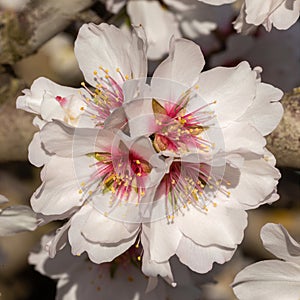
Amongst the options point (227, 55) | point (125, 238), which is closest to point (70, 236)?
point (125, 238)

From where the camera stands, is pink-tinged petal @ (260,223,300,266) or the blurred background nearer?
pink-tinged petal @ (260,223,300,266)

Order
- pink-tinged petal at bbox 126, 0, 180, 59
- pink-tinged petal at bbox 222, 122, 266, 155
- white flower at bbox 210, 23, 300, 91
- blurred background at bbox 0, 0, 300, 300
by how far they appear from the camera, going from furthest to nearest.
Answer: white flower at bbox 210, 23, 300, 91, pink-tinged petal at bbox 126, 0, 180, 59, blurred background at bbox 0, 0, 300, 300, pink-tinged petal at bbox 222, 122, 266, 155

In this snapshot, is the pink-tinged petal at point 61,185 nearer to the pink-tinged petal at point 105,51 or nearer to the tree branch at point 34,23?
the pink-tinged petal at point 105,51

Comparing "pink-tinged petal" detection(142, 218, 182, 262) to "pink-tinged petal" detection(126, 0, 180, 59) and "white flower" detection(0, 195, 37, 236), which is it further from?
"pink-tinged petal" detection(126, 0, 180, 59)

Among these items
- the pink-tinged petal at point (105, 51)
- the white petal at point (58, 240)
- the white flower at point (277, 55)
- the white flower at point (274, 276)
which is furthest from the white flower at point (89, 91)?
the white flower at point (277, 55)

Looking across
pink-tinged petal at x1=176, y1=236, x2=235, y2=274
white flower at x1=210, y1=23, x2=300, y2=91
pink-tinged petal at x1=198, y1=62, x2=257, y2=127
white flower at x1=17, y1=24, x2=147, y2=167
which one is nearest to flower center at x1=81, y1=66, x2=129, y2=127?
white flower at x1=17, y1=24, x2=147, y2=167

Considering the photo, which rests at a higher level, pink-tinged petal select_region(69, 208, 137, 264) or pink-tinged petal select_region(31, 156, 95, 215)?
pink-tinged petal select_region(31, 156, 95, 215)

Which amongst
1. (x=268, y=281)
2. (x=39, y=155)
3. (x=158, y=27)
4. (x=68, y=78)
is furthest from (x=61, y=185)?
(x=68, y=78)
